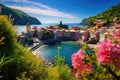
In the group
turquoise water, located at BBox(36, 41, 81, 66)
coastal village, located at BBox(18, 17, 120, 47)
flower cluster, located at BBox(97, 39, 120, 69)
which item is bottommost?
turquoise water, located at BBox(36, 41, 81, 66)

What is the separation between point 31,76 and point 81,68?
102 cm

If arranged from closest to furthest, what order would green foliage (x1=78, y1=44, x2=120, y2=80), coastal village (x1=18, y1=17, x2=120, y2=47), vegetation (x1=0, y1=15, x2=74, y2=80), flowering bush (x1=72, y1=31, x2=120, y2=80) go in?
vegetation (x1=0, y1=15, x2=74, y2=80) < flowering bush (x1=72, y1=31, x2=120, y2=80) < green foliage (x1=78, y1=44, x2=120, y2=80) < coastal village (x1=18, y1=17, x2=120, y2=47)

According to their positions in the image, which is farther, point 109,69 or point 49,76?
point 49,76

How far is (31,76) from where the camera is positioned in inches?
195

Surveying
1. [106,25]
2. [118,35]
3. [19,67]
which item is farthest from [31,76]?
[106,25]

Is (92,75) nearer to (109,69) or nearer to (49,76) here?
→ (109,69)

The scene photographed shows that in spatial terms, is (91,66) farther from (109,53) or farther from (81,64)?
(109,53)

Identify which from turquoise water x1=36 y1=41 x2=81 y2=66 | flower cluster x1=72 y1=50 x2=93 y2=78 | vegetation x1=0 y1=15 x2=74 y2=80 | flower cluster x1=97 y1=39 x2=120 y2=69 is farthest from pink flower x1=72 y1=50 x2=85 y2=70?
turquoise water x1=36 y1=41 x2=81 y2=66

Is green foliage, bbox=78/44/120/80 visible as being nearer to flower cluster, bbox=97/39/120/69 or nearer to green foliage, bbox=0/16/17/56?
flower cluster, bbox=97/39/120/69

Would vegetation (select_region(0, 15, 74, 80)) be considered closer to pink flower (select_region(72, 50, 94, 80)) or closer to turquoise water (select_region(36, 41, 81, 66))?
pink flower (select_region(72, 50, 94, 80))

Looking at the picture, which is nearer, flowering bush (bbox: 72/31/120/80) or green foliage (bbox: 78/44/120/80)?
flowering bush (bbox: 72/31/120/80)

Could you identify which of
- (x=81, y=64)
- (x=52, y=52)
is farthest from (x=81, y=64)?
(x=52, y=52)

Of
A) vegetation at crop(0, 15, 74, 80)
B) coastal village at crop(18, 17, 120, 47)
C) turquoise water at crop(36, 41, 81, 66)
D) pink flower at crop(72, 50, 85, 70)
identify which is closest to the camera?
vegetation at crop(0, 15, 74, 80)

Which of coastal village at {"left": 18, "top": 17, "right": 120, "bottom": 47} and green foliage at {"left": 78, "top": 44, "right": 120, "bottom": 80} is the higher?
green foliage at {"left": 78, "top": 44, "right": 120, "bottom": 80}
